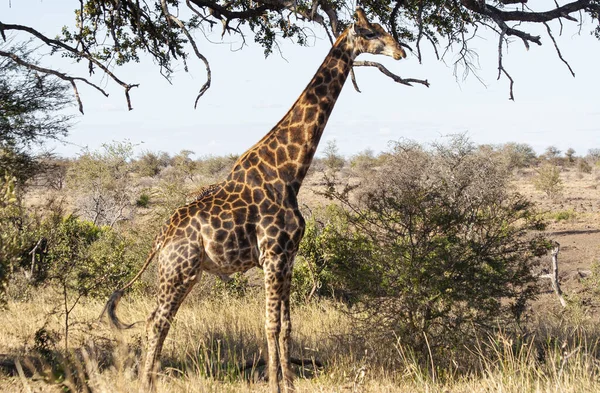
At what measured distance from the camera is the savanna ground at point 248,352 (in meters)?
5.78

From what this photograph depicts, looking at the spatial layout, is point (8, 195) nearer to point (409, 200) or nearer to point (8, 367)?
point (8, 367)

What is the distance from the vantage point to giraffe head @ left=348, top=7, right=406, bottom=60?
22.9 ft

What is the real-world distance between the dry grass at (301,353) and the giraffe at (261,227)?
0.39 meters

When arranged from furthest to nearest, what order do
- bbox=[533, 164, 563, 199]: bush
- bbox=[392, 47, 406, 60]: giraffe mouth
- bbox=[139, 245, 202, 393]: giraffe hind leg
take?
bbox=[533, 164, 563, 199]: bush < bbox=[392, 47, 406, 60]: giraffe mouth < bbox=[139, 245, 202, 393]: giraffe hind leg

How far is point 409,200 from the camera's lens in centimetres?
793

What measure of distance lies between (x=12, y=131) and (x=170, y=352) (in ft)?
12.3

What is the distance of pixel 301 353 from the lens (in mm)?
8281

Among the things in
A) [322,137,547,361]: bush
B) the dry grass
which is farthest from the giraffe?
[322,137,547,361]: bush

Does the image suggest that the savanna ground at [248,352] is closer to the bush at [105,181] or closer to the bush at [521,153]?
the bush at [105,181]

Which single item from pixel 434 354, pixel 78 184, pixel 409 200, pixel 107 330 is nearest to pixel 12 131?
pixel 107 330

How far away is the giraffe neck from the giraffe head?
91mm

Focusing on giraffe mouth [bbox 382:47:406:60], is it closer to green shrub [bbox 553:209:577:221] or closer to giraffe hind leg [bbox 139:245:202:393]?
giraffe hind leg [bbox 139:245:202:393]

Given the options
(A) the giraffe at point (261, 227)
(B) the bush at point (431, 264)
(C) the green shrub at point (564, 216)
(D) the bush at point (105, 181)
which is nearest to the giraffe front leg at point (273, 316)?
(A) the giraffe at point (261, 227)

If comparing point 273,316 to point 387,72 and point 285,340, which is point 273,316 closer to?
point 285,340
